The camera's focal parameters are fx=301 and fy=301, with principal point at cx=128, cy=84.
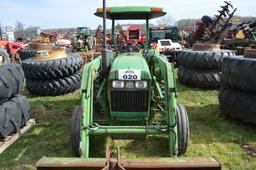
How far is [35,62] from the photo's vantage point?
7.04 metres

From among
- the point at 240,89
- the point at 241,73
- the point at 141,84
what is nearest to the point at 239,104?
the point at 240,89

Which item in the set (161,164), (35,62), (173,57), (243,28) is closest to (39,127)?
(35,62)

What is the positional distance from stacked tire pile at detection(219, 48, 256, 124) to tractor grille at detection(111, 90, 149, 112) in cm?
177

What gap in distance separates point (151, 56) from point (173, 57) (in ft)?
26.4

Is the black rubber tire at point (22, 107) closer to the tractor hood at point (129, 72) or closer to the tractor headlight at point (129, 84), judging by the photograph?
the tractor hood at point (129, 72)

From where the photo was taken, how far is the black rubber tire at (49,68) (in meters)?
6.93

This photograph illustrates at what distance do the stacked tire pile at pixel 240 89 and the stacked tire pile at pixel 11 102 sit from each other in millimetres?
3285

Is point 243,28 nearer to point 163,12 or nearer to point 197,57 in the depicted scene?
point 197,57

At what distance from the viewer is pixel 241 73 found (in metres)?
4.61

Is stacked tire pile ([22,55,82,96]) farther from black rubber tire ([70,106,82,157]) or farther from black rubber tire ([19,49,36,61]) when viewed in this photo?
black rubber tire ([19,49,36,61])

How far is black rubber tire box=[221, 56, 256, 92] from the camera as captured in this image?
4.49 meters

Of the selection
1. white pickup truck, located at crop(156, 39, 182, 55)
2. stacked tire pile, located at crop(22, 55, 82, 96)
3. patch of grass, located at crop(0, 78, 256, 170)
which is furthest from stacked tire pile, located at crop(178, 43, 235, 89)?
white pickup truck, located at crop(156, 39, 182, 55)

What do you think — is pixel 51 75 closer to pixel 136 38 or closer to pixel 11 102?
pixel 11 102

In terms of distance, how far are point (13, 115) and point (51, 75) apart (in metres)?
2.68
